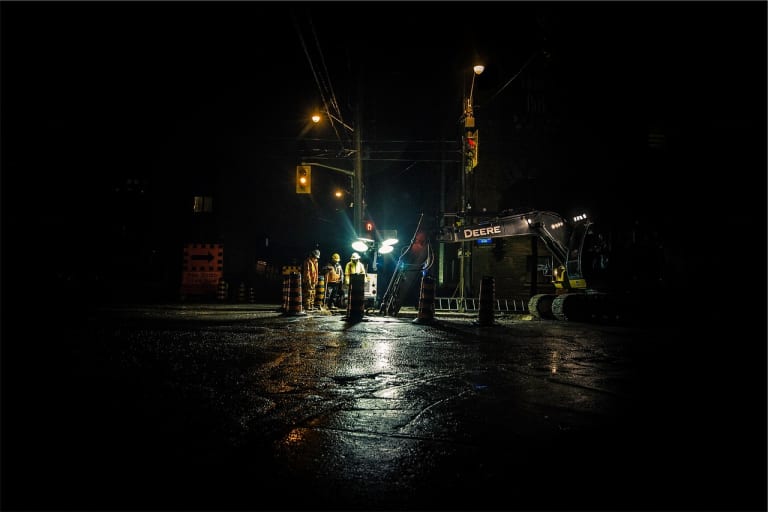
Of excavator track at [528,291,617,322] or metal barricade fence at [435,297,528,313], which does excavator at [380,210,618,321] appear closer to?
excavator track at [528,291,617,322]

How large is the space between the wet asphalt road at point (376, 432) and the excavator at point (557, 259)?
6.54 m

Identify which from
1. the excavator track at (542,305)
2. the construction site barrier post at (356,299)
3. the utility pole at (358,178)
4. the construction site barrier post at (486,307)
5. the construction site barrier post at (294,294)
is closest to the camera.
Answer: the construction site barrier post at (486,307)

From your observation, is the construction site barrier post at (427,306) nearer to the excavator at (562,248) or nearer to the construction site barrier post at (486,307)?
the construction site barrier post at (486,307)

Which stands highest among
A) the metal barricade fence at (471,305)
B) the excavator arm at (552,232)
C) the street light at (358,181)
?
the street light at (358,181)

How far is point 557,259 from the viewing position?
46.1 ft

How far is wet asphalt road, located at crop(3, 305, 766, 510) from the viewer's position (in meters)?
2.14

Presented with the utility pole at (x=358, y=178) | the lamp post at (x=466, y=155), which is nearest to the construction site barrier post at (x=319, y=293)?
the utility pole at (x=358, y=178)

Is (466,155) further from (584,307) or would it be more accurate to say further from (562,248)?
(584,307)

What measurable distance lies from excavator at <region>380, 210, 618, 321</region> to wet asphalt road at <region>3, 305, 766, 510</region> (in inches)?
257

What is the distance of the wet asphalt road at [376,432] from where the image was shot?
214 centimetres

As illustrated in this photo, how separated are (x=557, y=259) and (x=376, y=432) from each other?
1240cm

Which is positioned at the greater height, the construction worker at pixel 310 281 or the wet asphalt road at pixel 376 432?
the construction worker at pixel 310 281

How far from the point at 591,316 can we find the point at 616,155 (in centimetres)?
1426

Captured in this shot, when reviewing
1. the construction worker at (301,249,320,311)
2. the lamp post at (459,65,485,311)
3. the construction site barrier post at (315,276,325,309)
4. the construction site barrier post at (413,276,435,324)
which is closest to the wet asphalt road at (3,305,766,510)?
the construction site barrier post at (413,276,435,324)
